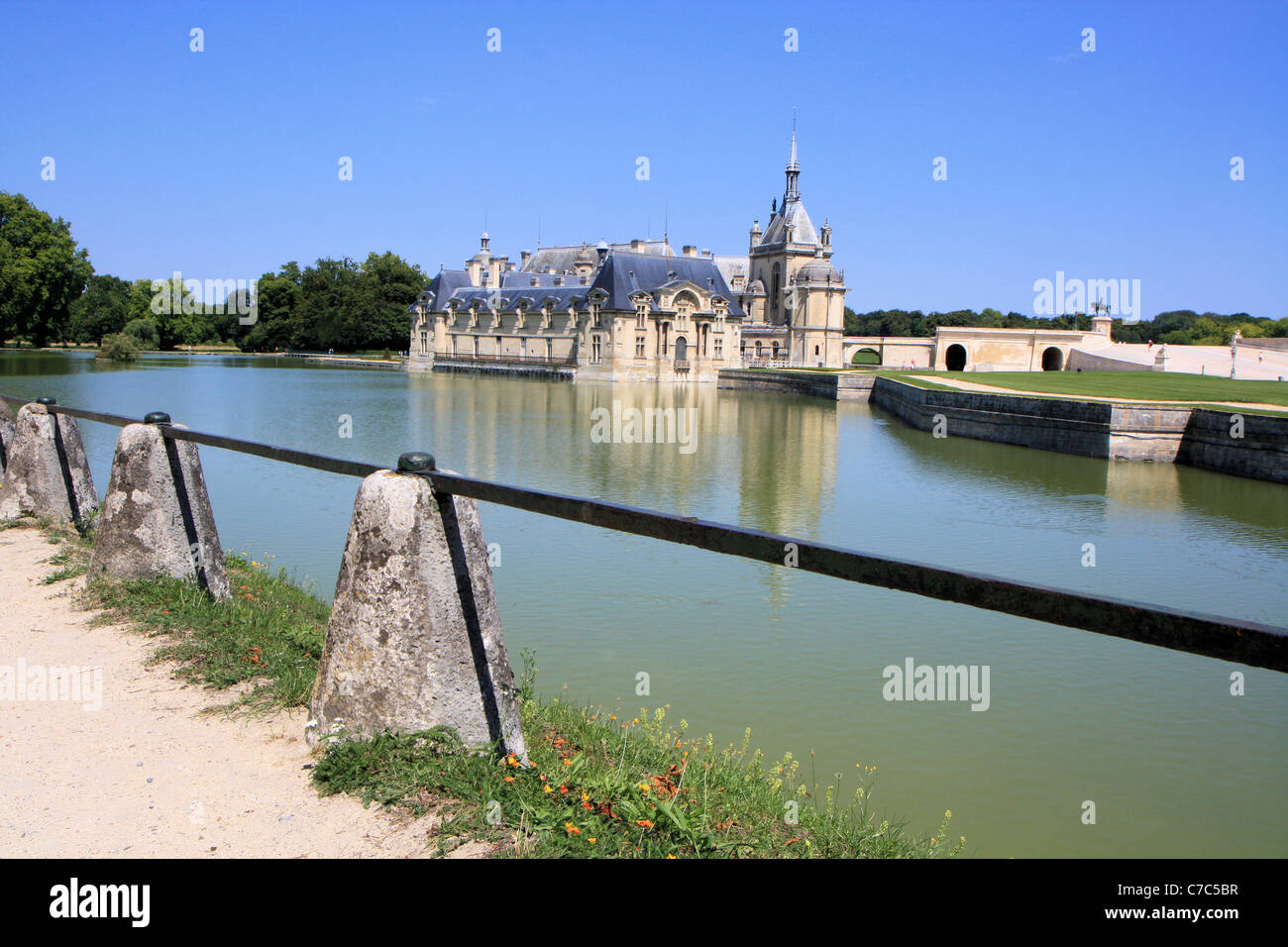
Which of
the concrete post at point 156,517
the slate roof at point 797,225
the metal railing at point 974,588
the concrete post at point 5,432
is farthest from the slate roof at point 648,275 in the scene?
the metal railing at point 974,588

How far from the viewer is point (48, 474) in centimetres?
765

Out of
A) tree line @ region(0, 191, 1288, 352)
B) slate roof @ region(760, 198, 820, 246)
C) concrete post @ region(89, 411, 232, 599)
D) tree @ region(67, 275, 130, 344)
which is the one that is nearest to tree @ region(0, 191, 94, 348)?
tree line @ region(0, 191, 1288, 352)

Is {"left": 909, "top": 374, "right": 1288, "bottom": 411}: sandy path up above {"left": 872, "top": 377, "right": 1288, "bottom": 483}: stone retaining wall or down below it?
above

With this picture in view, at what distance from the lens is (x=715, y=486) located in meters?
18.0

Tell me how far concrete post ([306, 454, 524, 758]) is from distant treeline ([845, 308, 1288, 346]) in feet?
270

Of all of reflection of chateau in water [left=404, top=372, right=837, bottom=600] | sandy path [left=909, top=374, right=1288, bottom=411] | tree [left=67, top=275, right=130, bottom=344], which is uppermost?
tree [left=67, top=275, right=130, bottom=344]

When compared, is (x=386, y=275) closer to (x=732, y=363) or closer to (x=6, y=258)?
(x=6, y=258)

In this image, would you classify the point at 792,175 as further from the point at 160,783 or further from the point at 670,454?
the point at 160,783

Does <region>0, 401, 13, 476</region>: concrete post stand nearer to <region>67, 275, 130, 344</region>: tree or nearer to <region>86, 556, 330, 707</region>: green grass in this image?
<region>86, 556, 330, 707</region>: green grass

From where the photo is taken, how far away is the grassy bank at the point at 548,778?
3100mm

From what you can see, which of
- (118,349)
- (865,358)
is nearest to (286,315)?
(118,349)

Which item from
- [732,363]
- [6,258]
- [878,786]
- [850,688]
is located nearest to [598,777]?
[878,786]

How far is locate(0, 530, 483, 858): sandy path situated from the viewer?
292 cm

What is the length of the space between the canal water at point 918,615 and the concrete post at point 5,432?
2698mm
